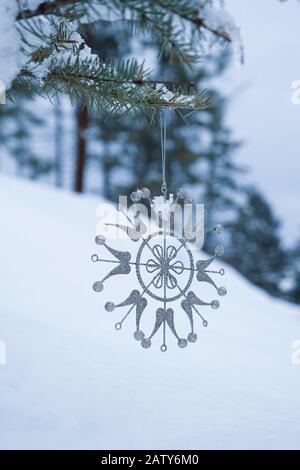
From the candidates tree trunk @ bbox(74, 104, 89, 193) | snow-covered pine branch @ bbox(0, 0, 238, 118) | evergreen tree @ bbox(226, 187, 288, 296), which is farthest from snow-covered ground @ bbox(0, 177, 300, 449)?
evergreen tree @ bbox(226, 187, 288, 296)

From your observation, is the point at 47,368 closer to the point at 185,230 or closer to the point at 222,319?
the point at 185,230

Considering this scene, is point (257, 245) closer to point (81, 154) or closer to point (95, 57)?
point (81, 154)

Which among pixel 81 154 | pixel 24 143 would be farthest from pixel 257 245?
pixel 24 143

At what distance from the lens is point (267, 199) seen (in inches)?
630

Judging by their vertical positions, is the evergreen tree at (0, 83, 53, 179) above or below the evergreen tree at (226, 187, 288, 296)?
above

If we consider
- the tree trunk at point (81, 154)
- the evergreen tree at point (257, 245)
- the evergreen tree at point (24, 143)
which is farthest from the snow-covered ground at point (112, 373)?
the evergreen tree at point (24, 143)

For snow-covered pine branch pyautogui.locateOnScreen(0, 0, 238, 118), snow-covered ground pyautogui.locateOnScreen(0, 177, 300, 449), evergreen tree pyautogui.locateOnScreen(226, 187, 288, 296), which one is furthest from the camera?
evergreen tree pyautogui.locateOnScreen(226, 187, 288, 296)

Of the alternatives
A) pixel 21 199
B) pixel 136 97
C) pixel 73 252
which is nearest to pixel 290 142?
pixel 21 199

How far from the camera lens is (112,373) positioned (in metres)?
3.62

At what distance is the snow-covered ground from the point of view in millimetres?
2957

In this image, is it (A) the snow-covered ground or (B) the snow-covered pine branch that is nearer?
(B) the snow-covered pine branch

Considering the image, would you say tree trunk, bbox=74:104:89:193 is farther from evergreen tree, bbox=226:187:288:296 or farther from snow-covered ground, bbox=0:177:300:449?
snow-covered ground, bbox=0:177:300:449

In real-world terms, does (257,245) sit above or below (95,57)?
below
